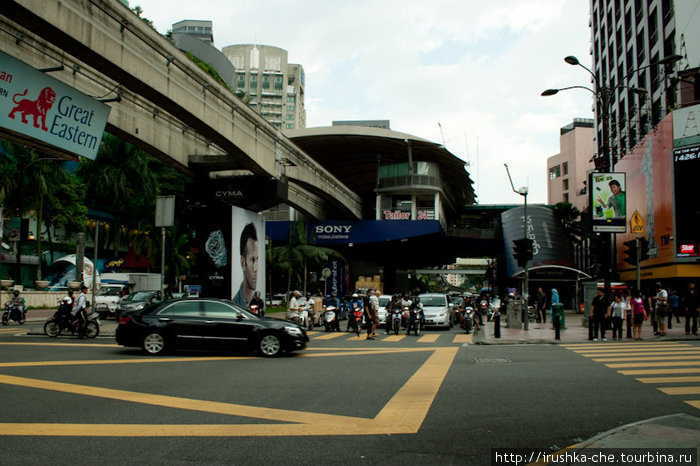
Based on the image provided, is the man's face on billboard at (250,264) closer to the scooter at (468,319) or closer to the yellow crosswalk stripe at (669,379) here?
the scooter at (468,319)

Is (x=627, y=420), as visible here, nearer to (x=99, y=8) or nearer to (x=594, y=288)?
(x=99, y=8)

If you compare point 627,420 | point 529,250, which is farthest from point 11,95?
point 529,250

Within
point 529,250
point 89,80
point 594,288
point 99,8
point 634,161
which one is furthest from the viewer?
point 634,161

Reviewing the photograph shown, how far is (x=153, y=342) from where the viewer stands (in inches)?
540

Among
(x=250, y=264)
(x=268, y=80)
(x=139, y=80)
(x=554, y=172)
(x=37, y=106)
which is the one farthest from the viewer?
(x=268, y=80)

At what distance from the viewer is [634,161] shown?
1700 inches

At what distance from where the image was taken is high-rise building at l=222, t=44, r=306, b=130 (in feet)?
484

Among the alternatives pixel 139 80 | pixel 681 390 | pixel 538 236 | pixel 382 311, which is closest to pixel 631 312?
pixel 382 311

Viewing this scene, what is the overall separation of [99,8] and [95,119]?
3.22 metres

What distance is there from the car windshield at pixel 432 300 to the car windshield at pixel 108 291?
16931 mm

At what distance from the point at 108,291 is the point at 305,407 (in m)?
27.1

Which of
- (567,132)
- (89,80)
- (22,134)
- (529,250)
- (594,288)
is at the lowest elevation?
(594,288)

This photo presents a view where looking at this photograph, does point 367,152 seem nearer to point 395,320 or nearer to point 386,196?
point 386,196

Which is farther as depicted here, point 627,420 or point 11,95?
point 11,95
